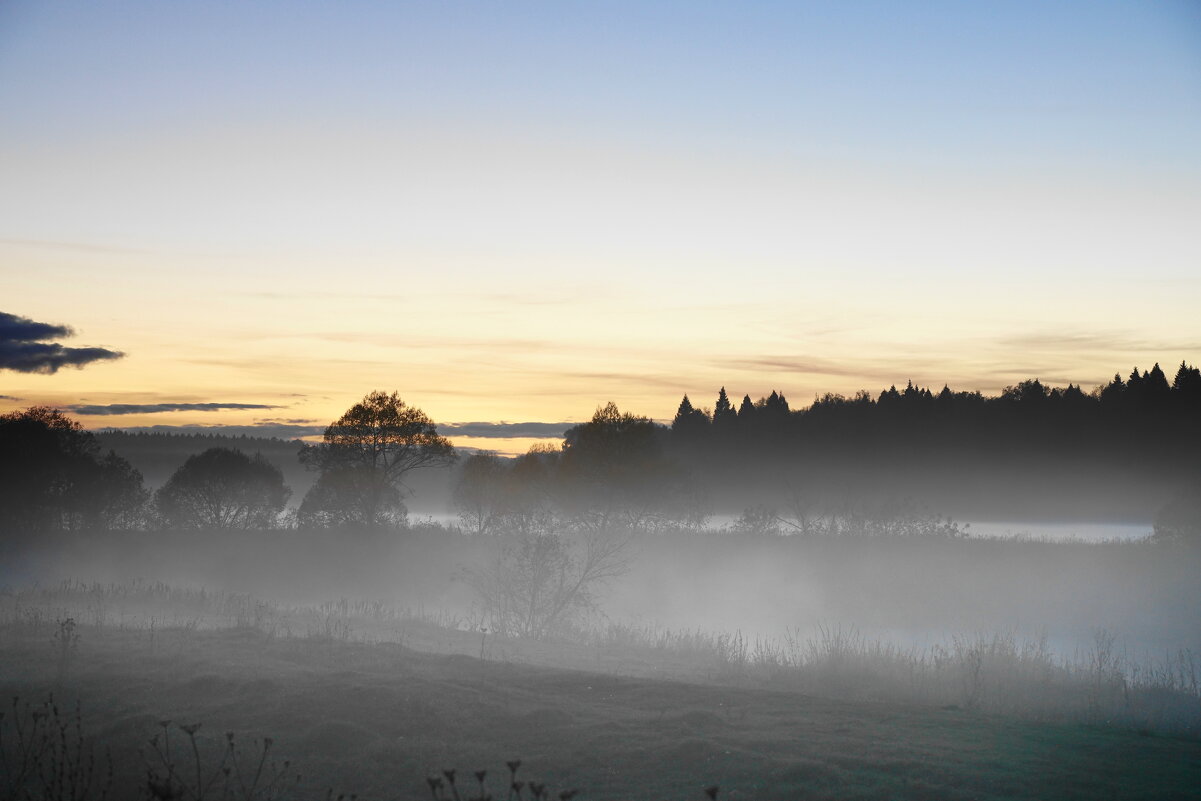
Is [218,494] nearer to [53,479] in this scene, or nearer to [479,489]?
[53,479]

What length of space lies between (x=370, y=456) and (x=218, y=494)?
14.8 meters

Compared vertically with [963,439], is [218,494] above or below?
below

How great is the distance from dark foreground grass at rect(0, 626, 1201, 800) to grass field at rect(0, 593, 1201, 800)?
32mm

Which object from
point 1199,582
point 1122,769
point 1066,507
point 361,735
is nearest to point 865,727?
point 1122,769

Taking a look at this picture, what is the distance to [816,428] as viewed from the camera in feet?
326

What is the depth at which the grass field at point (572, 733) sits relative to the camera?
916 cm

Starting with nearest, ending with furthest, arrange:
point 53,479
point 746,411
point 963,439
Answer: point 53,479, point 963,439, point 746,411

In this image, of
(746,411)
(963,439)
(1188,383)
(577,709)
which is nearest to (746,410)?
(746,411)

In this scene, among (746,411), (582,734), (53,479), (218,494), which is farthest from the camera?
(746,411)

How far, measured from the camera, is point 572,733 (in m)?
10.9

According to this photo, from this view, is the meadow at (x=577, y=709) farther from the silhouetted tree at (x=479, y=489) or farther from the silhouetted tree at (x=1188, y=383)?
the silhouetted tree at (x=1188, y=383)

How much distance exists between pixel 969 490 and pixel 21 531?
7735 centimetres

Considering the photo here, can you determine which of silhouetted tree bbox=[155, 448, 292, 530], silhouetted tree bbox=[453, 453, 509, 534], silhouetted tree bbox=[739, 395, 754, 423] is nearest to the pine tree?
silhouetted tree bbox=[739, 395, 754, 423]

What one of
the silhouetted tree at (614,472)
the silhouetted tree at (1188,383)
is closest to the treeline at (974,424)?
the silhouetted tree at (1188,383)
